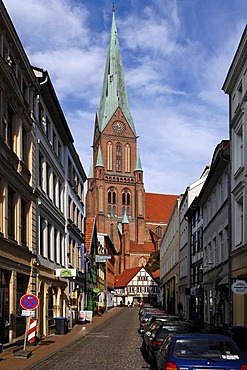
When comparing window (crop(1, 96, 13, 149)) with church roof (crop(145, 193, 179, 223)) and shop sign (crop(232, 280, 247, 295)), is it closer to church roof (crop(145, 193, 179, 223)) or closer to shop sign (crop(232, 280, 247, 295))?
shop sign (crop(232, 280, 247, 295))

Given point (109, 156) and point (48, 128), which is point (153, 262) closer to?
point (109, 156)

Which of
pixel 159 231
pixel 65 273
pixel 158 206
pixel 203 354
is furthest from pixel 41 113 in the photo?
pixel 158 206

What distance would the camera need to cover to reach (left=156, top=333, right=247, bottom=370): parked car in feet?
33.2

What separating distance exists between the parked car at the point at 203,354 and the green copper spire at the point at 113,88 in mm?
129166

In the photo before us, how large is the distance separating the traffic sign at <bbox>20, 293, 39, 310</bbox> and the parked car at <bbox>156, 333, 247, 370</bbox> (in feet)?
29.6

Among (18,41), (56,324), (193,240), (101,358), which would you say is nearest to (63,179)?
(56,324)

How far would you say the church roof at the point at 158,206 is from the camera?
5822 inches

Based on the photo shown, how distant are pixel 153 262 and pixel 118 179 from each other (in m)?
21.2

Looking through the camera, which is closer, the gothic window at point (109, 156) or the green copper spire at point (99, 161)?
the green copper spire at point (99, 161)

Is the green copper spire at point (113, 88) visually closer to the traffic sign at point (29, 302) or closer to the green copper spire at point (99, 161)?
the green copper spire at point (99, 161)

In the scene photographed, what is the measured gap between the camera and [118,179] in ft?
452

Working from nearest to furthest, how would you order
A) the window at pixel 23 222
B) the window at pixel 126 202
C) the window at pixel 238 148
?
the window at pixel 23 222 → the window at pixel 238 148 → the window at pixel 126 202

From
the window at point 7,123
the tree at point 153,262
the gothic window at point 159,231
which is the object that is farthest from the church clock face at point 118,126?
the window at point 7,123

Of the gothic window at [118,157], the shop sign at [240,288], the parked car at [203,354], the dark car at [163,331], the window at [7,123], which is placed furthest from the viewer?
the gothic window at [118,157]
